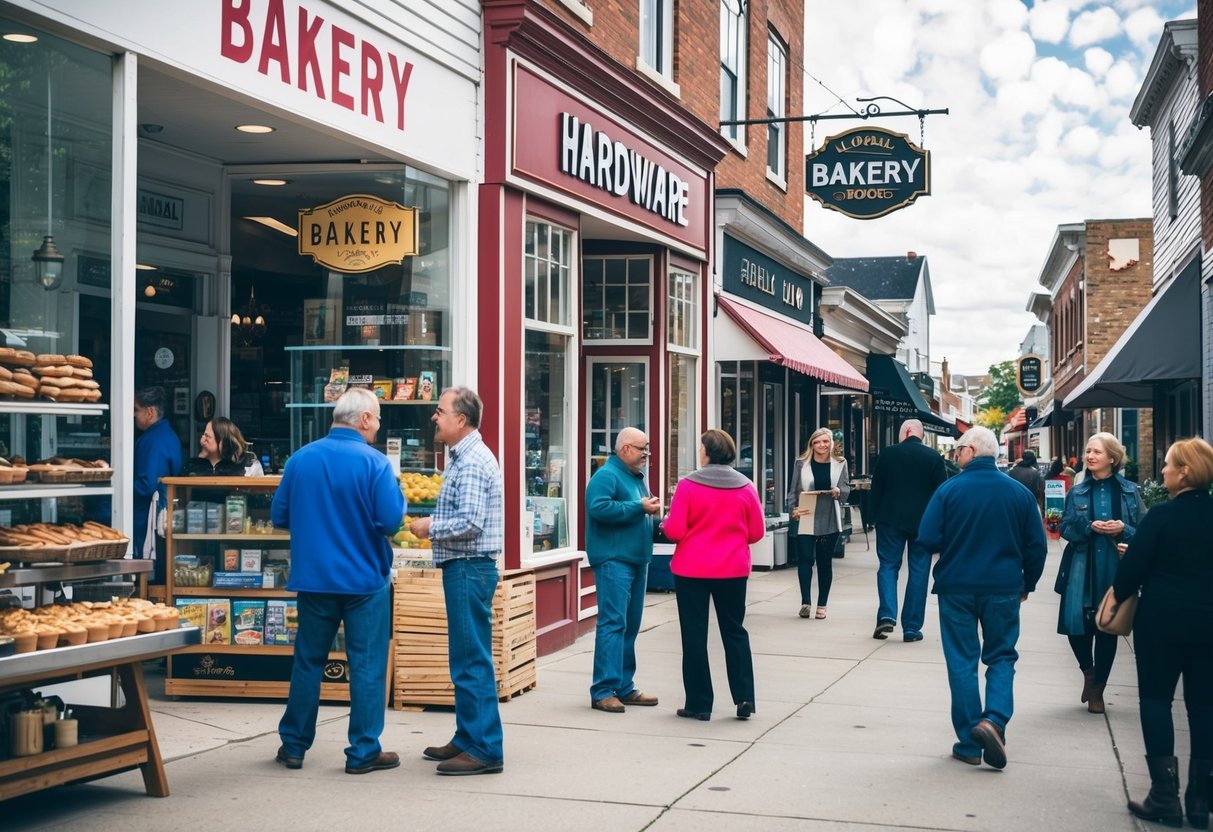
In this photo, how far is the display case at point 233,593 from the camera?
8.66 metres

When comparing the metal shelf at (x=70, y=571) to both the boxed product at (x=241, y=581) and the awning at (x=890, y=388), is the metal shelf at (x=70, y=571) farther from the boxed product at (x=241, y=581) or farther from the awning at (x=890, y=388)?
the awning at (x=890, y=388)

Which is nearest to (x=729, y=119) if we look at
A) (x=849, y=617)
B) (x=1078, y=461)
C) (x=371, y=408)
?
(x=849, y=617)

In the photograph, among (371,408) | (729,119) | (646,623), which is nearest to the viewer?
(371,408)

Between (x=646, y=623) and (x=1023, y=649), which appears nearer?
(x=1023, y=649)

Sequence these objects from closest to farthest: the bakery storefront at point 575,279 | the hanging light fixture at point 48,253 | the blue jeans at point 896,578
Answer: the hanging light fixture at point 48,253 → the bakery storefront at point 575,279 → the blue jeans at point 896,578

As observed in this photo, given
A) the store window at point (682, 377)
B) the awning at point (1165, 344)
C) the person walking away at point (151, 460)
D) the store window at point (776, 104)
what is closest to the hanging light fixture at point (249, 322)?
the person walking away at point (151, 460)

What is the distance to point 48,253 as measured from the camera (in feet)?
22.5

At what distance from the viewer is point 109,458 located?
7031 millimetres

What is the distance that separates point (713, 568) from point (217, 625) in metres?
3.20

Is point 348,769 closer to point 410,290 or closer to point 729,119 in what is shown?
point 410,290

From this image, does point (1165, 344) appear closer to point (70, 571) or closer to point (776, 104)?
point (776, 104)

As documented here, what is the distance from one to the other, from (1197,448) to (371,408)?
13.8 ft

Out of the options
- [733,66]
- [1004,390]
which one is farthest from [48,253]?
[1004,390]

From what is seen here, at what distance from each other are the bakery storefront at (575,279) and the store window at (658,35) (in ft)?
2.46
